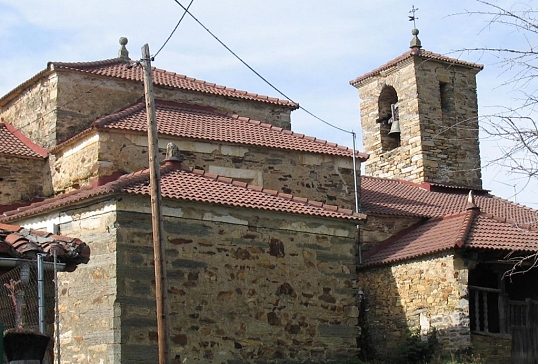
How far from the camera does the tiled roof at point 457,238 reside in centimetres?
1652

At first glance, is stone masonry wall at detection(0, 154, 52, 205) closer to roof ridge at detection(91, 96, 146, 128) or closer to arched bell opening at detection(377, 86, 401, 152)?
roof ridge at detection(91, 96, 146, 128)

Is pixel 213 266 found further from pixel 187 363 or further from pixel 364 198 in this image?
pixel 364 198

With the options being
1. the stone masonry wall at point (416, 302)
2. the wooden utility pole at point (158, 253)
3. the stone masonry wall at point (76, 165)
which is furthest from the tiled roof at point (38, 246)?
the stone masonry wall at point (416, 302)

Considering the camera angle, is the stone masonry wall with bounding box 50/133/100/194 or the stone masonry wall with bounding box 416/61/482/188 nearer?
the stone masonry wall with bounding box 50/133/100/194

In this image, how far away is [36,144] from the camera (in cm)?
1795

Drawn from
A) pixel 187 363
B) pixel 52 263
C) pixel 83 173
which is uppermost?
pixel 83 173

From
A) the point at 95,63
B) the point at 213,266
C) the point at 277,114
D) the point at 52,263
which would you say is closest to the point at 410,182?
the point at 277,114

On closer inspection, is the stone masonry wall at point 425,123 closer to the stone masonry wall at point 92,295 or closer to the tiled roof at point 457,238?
the tiled roof at point 457,238

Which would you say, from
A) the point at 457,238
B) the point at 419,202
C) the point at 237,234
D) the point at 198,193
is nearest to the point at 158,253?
the point at 198,193

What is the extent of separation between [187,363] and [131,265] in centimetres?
171

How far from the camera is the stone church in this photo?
13.1 m

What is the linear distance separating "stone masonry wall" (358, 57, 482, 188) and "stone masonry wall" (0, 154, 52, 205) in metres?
12.1

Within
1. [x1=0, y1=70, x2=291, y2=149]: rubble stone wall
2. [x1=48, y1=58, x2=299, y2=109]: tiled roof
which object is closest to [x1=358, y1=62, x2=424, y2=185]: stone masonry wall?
[x1=48, y1=58, x2=299, y2=109]: tiled roof

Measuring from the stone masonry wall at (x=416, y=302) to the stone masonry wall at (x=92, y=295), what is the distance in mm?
6812
